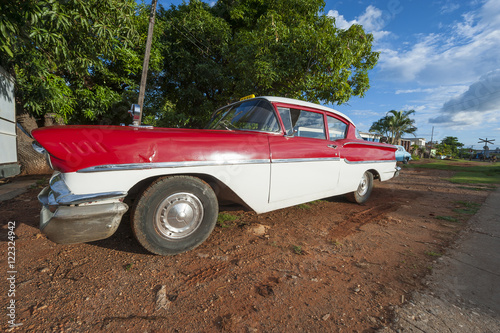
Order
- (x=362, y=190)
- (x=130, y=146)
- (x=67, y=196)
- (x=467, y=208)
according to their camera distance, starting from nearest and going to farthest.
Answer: (x=67, y=196)
(x=130, y=146)
(x=467, y=208)
(x=362, y=190)

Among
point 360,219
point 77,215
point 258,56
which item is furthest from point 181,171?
point 258,56

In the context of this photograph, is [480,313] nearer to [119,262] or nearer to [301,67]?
[119,262]

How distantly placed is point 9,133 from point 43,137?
6.12m

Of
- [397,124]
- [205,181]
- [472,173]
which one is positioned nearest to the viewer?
[205,181]

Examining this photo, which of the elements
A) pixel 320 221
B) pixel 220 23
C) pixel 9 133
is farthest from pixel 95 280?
pixel 220 23

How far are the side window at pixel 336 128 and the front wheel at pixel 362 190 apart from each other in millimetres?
1147

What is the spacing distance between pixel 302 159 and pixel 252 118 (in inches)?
33.3

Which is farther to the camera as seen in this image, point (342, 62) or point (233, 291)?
point (342, 62)

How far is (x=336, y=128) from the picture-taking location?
357 cm

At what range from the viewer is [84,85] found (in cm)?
798

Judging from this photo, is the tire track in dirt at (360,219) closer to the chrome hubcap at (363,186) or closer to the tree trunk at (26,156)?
the chrome hubcap at (363,186)

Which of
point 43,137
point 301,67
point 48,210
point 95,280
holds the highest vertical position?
point 301,67

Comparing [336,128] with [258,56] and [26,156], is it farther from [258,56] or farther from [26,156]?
[26,156]

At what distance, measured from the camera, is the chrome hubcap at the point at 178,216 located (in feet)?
6.41
